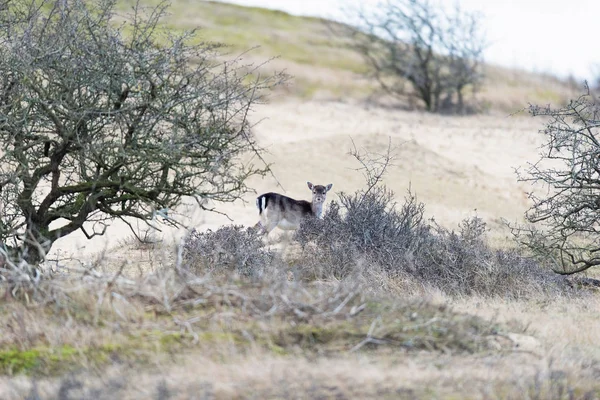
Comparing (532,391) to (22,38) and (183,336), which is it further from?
(22,38)

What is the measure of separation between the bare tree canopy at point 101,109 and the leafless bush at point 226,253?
4.01ft

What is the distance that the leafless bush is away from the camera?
12274 mm

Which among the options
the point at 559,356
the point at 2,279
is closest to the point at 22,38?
the point at 2,279

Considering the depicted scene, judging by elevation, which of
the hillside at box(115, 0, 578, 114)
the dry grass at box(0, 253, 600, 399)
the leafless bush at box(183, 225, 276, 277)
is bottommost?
the leafless bush at box(183, 225, 276, 277)

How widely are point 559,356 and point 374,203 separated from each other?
698 cm

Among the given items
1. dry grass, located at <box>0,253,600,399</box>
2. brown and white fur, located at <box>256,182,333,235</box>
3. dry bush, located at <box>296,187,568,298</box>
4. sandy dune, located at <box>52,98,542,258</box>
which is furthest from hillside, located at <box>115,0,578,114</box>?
dry grass, located at <box>0,253,600,399</box>

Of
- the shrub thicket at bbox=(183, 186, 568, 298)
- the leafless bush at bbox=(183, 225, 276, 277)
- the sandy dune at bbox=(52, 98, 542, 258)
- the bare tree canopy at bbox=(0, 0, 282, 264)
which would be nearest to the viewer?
the bare tree canopy at bbox=(0, 0, 282, 264)

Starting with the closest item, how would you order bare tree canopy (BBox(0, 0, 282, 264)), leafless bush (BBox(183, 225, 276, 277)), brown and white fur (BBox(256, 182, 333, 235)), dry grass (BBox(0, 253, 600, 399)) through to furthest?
dry grass (BBox(0, 253, 600, 399)), bare tree canopy (BBox(0, 0, 282, 264)), leafless bush (BBox(183, 225, 276, 277)), brown and white fur (BBox(256, 182, 333, 235))

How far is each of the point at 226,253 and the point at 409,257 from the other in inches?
105

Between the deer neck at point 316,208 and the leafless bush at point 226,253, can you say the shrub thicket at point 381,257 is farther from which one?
the deer neck at point 316,208

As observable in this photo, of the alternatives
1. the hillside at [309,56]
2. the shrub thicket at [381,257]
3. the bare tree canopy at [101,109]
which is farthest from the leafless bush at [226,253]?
the hillside at [309,56]

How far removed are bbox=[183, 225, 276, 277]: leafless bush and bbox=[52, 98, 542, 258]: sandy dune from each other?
1.09 meters

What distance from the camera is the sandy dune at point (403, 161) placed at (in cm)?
2109

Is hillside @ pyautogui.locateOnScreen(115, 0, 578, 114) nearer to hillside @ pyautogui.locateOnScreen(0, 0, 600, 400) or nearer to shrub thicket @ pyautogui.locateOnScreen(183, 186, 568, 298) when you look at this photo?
shrub thicket @ pyautogui.locateOnScreen(183, 186, 568, 298)
